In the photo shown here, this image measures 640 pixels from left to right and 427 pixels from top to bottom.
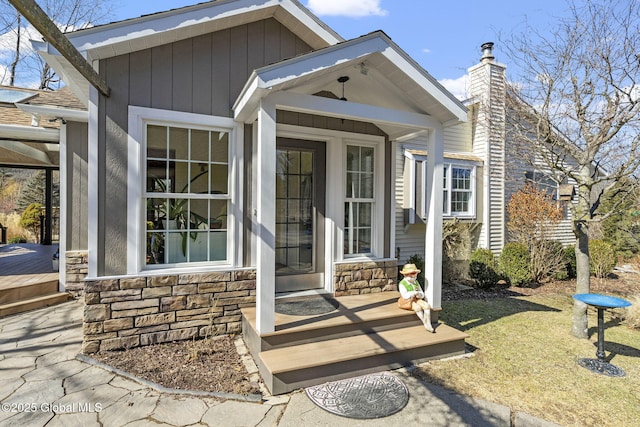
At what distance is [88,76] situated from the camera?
9.98ft

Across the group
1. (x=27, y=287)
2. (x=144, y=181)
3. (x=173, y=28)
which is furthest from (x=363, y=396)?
(x=27, y=287)

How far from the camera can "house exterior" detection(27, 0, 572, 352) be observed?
11.4 ft

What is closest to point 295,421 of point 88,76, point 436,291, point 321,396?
point 321,396

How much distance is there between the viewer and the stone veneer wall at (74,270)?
540 centimetres

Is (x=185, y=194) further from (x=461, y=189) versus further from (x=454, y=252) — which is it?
(x=461, y=189)

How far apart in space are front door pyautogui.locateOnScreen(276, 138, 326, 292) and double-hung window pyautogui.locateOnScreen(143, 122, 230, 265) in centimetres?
81

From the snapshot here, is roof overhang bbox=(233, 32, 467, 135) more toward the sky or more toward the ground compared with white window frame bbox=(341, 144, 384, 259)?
more toward the sky

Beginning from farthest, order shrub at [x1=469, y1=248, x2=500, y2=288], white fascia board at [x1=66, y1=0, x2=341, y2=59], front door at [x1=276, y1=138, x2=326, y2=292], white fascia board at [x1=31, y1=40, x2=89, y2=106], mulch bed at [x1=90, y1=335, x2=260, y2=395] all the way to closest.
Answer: shrub at [x1=469, y1=248, x2=500, y2=288] < front door at [x1=276, y1=138, x2=326, y2=292] < white fascia board at [x1=66, y1=0, x2=341, y2=59] < white fascia board at [x1=31, y1=40, x2=89, y2=106] < mulch bed at [x1=90, y1=335, x2=260, y2=395]

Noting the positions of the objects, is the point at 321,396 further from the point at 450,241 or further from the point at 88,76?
the point at 450,241

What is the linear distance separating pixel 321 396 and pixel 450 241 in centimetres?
605

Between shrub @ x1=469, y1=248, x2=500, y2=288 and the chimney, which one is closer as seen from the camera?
shrub @ x1=469, y1=248, x2=500, y2=288

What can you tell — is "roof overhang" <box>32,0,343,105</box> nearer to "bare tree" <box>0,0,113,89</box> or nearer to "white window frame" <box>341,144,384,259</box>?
"white window frame" <box>341,144,384,259</box>

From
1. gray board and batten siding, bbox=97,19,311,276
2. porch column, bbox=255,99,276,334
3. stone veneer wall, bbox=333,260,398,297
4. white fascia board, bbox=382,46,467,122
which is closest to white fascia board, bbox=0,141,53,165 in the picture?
gray board and batten siding, bbox=97,19,311,276

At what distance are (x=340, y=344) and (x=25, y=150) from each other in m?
8.14
